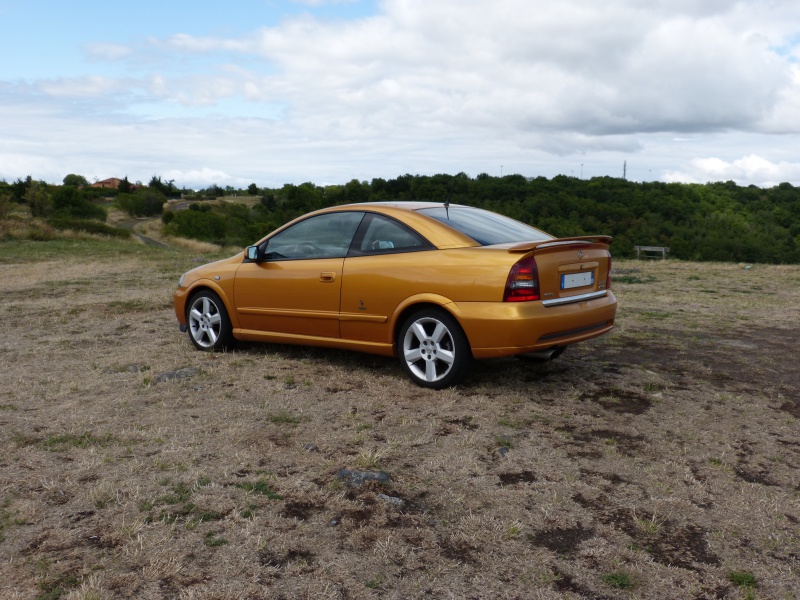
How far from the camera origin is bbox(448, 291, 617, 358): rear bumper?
17.7 feet

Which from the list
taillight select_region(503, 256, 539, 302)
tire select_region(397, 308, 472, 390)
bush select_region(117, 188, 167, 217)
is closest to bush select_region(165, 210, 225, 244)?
bush select_region(117, 188, 167, 217)

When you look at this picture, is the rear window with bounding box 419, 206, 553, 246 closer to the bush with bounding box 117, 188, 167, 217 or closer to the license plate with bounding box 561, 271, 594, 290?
the license plate with bounding box 561, 271, 594, 290

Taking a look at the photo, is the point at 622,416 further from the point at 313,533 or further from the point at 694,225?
the point at 694,225

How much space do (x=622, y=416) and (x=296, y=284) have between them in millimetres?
3042

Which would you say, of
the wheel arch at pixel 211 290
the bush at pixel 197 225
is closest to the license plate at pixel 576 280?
the wheel arch at pixel 211 290

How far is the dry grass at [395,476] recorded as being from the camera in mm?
3043

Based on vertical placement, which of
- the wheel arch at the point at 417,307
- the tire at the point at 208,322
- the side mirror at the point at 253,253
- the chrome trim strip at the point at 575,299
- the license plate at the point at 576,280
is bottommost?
the tire at the point at 208,322

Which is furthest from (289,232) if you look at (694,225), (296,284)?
(694,225)

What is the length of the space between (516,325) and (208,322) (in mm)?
3467

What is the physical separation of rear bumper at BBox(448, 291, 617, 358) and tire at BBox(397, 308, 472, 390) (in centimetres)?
12

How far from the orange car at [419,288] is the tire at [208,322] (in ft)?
0.06

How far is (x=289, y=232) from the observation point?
23.2 ft

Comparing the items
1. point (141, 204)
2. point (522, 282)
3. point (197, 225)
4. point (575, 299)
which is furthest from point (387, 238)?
point (141, 204)

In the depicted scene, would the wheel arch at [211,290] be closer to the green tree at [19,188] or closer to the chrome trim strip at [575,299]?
the chrome trim strip at [575,299]
